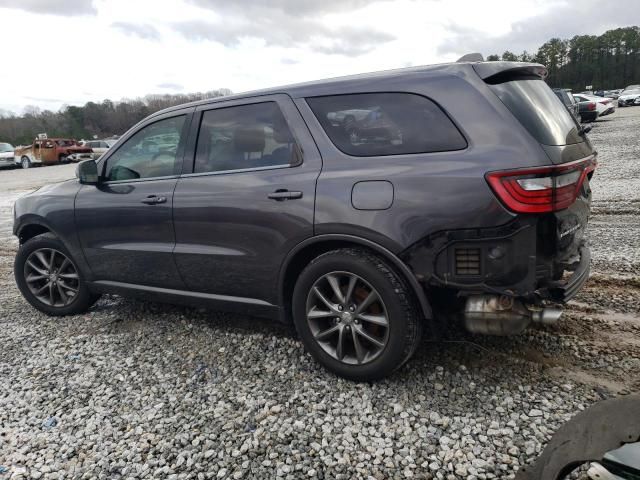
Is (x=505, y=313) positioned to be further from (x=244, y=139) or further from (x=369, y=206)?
(x=244, y=139)

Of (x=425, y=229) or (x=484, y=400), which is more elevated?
(x=425, y=229)

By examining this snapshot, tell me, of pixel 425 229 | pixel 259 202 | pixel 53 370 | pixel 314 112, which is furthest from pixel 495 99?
pixel 53 370

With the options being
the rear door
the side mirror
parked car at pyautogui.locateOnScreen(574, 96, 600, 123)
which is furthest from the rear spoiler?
parked car at pyautogui.locateOnScreen(574, 96, 600, 123)

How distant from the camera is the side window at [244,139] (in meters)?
3.26

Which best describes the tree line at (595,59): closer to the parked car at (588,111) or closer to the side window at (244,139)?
the parked car at (588,111)

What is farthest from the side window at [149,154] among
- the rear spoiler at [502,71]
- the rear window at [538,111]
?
the rear window at [538,111]

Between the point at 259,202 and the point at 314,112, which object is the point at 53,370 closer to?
the point at 259,202

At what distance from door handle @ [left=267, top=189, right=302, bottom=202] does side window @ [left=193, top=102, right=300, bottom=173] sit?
204mm

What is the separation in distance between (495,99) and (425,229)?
2.57 ft

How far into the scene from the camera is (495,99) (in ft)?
8.66

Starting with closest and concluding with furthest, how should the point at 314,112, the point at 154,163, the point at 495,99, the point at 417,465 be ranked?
1. the point at 417,465
2. the point at 495,99
3. the point at 314,112
4. the point at 154,163

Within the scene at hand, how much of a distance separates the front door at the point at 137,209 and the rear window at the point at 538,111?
2292 mm

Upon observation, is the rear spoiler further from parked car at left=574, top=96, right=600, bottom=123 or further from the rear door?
parked car at left=574, top=96, right=600, bottom=123

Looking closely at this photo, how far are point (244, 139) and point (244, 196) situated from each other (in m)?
0.45
